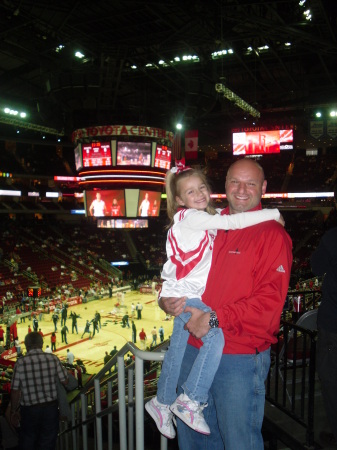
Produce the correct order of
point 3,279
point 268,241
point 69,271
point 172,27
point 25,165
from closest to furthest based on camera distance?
point 268,241, point 172,27, point 3,279, point 69,271, point 25,165

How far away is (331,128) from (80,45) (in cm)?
1105

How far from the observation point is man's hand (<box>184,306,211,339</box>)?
2.54 metres

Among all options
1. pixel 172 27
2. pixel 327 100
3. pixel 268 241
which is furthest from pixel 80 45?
pixel 268 241

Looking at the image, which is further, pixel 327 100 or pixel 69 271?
pixel 69 271

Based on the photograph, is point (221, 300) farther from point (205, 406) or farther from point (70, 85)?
point (70, 85)

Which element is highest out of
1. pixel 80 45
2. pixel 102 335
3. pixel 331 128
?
pixel 80 45

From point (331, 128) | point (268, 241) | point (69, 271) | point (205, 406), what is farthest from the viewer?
point (69, 271)

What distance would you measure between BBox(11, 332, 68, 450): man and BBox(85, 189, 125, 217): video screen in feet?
46.9

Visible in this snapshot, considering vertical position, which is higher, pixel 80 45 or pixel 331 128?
pixel 80 45

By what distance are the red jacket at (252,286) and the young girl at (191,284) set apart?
0.10 m

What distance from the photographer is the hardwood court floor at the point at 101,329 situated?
17.8 metres

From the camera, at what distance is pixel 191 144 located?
20984mm

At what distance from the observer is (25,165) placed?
144 ft

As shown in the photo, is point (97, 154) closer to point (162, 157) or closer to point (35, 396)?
point (162, 157)
